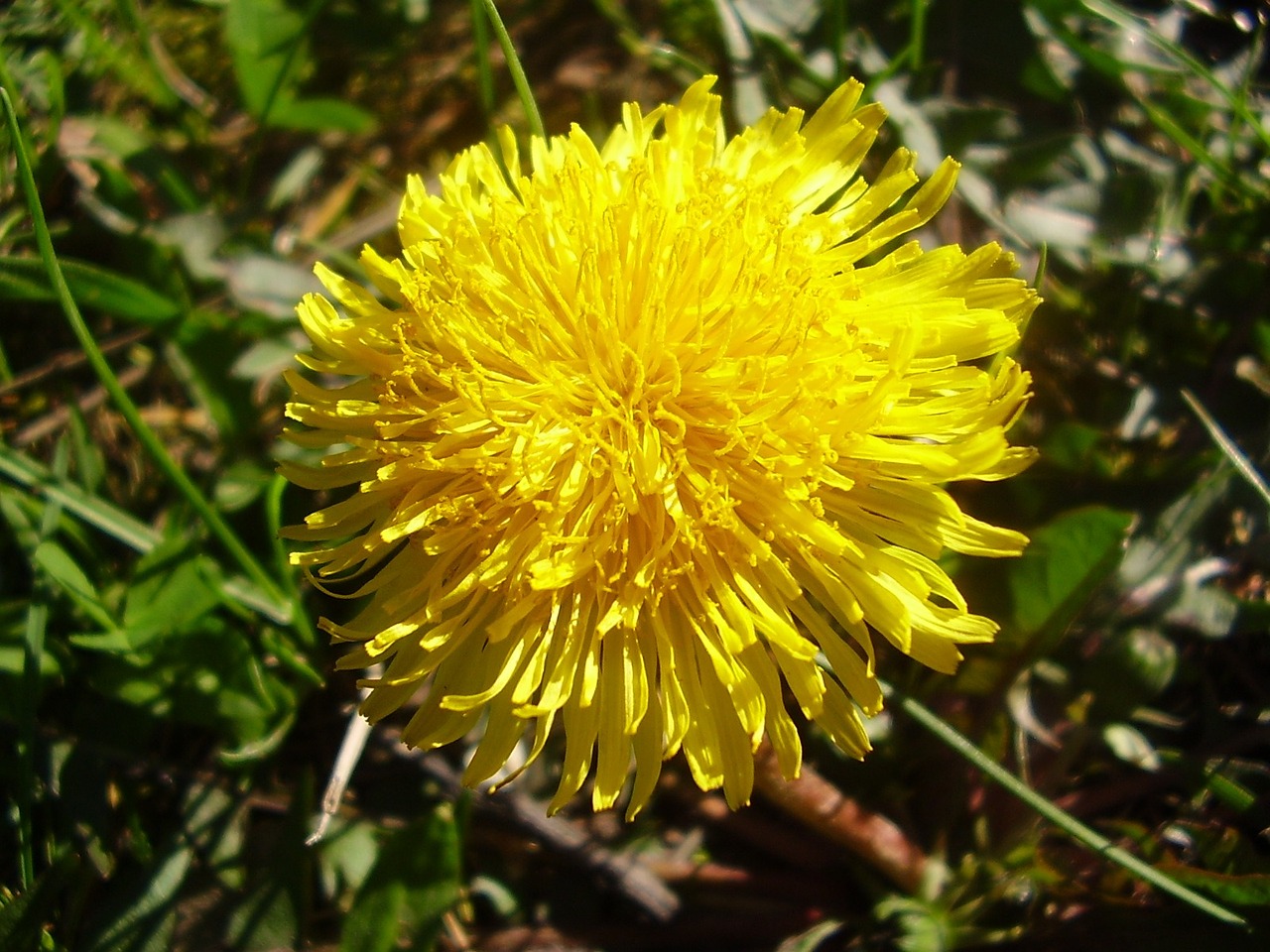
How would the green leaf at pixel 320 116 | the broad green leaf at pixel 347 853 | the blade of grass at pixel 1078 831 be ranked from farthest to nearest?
1. the green leaf at pixel 320 116
2. the broad green leaf at pixel 347 853
3. the blade of grass at pixel 1078 831

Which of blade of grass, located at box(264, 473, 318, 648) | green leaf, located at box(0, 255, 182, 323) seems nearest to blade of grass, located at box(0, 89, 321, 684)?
blade of grass, located at box(264, 473, 318, 648)

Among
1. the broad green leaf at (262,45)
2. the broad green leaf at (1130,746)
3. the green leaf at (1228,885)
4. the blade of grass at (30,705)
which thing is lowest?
the green leaf at (1228,885)

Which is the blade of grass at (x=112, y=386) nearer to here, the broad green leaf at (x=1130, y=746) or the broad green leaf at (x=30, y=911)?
the broad green leaf at (x=30, y=911)

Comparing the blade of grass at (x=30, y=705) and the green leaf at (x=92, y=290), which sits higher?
the green leaf at (x=92, y=290)

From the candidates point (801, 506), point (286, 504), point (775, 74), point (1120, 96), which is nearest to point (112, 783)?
point (286, 504)

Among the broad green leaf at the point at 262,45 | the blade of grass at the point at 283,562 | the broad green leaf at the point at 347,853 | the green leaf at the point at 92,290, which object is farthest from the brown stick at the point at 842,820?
the broad green leaf at the point at 262,45

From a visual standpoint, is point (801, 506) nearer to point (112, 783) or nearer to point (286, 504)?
point (286, 504)
